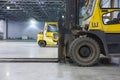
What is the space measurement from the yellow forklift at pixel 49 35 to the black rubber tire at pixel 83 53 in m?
12.5

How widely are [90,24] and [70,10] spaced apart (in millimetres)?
1232

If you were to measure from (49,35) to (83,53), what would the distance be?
1304 centimetres

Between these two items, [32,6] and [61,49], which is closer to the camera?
[61,49]

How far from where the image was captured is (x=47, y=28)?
2173 centimetres

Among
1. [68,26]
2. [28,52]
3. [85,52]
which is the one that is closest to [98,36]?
[85,52]

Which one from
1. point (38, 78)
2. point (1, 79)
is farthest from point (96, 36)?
point (1, 79)

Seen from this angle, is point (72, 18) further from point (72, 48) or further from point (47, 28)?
point (47, 28)

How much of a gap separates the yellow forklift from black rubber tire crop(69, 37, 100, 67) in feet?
41.0

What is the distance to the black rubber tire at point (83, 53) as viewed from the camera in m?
8.78

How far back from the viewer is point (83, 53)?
29.1 feet

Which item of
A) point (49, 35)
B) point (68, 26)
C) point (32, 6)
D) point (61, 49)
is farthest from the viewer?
point (32, 6)

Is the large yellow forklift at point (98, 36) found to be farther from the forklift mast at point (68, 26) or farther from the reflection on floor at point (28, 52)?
the reflection on floor at point (28, 52)

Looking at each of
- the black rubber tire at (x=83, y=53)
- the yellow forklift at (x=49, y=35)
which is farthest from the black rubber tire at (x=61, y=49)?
the yellow forklift at (x=49, y=35)

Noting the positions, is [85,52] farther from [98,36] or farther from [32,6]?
[32,6]
